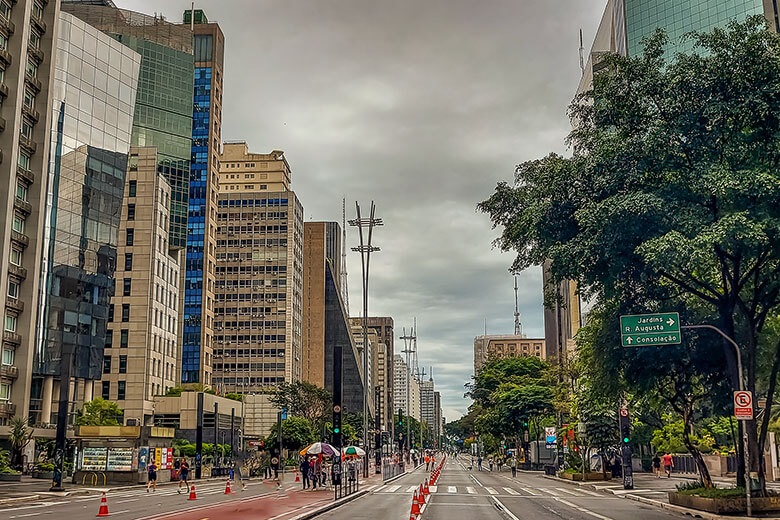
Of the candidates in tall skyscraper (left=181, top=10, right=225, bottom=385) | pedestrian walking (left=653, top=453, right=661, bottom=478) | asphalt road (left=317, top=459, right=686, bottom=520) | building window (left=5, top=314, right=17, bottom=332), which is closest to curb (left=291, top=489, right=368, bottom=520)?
asphalt road (left=317, top=459, right=686, bottom=520)

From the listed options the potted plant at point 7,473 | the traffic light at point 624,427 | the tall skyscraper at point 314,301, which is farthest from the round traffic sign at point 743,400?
the tall skyscraper at point 314,301

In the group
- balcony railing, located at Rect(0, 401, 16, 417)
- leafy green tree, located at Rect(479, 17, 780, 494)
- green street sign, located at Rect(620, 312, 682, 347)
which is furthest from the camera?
balcony railing, located at Rect(0, 401, 16, 417)

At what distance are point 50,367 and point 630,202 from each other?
65.6m

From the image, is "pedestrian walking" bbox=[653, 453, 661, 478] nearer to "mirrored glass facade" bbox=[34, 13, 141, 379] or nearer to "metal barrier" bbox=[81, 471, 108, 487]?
"metal barrier" bbox=[81, 471, 108, 487]

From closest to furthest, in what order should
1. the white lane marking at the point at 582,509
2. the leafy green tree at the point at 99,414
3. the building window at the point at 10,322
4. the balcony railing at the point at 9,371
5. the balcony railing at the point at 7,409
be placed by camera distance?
the white lane marking at the point at 582,509, the balcony railing at the point at 7,409, the balcony railing at the point at 9,371, the building window at the point at 10,322, the leafy green tree at the point at 99,414

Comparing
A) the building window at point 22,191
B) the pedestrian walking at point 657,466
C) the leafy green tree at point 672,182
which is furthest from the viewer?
the building window at point 22,191

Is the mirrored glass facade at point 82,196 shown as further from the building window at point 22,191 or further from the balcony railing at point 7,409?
the balcony railing at point 7,409

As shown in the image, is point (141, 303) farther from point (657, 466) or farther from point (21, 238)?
point (657, 466)

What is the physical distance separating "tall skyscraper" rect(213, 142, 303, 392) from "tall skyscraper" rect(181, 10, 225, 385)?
14025mm

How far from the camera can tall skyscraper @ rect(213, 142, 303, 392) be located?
143375mm

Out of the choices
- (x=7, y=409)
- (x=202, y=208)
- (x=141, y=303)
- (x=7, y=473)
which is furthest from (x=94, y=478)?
(x=202, y=208)

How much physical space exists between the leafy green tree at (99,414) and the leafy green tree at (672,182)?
194 ft

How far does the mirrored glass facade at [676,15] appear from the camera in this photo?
107438 millimetres

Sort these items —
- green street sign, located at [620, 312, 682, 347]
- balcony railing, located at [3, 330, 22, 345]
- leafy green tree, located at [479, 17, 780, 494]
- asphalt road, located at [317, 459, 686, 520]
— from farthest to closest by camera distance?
balcony railing, located at [3, 330, 22, 345] → asphalt road, located at [317, 459, 686, 520] → green street sign, located at [620, 312, 682, 347] → leafy green tree, located at [479, 17, 780, 494]
